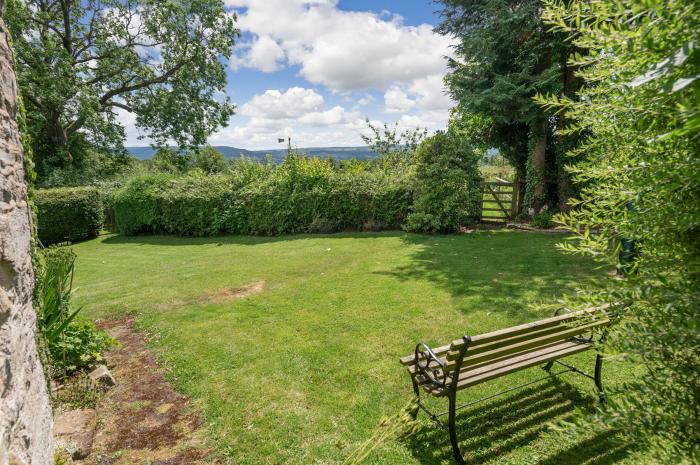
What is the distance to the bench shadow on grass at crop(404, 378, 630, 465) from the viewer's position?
9.50 ft

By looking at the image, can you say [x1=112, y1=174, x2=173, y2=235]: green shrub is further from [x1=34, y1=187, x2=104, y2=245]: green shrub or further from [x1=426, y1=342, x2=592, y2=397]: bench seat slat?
[x1=426, y1=342, x2=592, y2=397]: bench seat slat

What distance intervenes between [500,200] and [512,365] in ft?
37.4

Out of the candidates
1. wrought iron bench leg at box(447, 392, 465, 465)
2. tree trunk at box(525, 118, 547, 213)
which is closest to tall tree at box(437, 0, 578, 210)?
tree trunk at box(525, 118, 547, 213)

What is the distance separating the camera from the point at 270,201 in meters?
14.3

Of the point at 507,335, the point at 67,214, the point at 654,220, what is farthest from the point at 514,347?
the point at 67,214

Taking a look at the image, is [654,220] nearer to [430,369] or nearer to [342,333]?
[430,369]

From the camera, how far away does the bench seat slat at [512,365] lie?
301 centimetres

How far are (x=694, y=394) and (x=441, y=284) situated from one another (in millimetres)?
5733

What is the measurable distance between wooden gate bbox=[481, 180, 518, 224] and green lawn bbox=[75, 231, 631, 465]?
255cm

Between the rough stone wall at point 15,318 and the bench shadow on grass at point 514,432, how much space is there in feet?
8.99

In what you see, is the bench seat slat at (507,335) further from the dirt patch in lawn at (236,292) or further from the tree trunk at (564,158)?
the tree trunk at (564,158)

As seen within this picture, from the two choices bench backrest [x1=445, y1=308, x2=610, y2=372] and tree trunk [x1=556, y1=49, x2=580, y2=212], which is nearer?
bench backrest [x1=445, y1=308, x2=610, y2=372]

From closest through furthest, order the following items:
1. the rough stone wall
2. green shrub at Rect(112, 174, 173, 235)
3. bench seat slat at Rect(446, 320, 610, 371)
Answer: the rough stone wall → bench seat slat at Rect(446, 320, 610, 371) → green shrub at Rect(112, 174, 173, 235)

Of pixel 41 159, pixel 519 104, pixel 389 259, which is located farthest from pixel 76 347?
pixel 41 159
